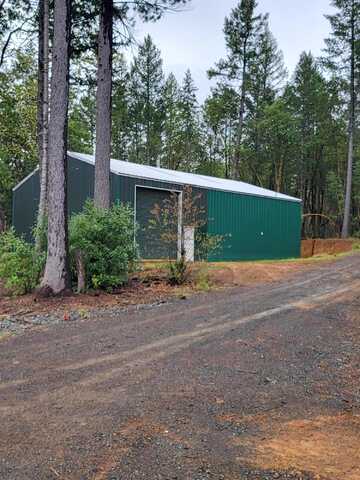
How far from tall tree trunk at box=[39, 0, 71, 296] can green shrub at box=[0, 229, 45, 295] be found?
70 cm

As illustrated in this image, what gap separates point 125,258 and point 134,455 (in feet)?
20.3

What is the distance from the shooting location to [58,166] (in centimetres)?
740

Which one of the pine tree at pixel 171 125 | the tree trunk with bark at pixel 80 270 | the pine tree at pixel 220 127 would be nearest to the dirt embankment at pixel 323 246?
the pine tree at pixel 220 127

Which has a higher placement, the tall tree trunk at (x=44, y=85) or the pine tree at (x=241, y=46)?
the pine tree at (x=241, y=46)

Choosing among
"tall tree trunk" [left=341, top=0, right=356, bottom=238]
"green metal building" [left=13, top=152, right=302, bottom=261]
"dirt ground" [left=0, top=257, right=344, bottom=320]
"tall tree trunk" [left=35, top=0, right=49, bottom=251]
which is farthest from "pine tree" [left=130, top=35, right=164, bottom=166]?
"dirt ground" [left=0, top=257, right=344, bottom=320]

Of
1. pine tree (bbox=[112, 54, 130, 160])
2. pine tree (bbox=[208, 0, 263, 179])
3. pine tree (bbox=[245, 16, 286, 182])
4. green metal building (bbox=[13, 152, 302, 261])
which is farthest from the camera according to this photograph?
pine tree (bbox=[112, 54, 130, 160])

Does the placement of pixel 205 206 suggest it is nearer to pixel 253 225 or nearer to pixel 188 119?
pixel 253 225

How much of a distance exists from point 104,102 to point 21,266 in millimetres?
4301

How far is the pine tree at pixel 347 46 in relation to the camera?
22584 millimetres

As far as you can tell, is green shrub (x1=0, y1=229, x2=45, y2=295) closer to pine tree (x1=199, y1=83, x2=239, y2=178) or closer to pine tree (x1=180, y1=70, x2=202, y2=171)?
pine tree (x1=199, y1=83, x2=239, y2=178)

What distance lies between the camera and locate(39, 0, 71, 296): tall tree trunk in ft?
24.0

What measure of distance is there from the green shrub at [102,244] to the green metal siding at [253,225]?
788cm

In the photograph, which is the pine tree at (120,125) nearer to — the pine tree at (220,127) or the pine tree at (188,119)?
the pine tree at (188,119)

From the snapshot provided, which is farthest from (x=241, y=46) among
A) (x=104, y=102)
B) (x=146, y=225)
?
(x=104, y=102)
